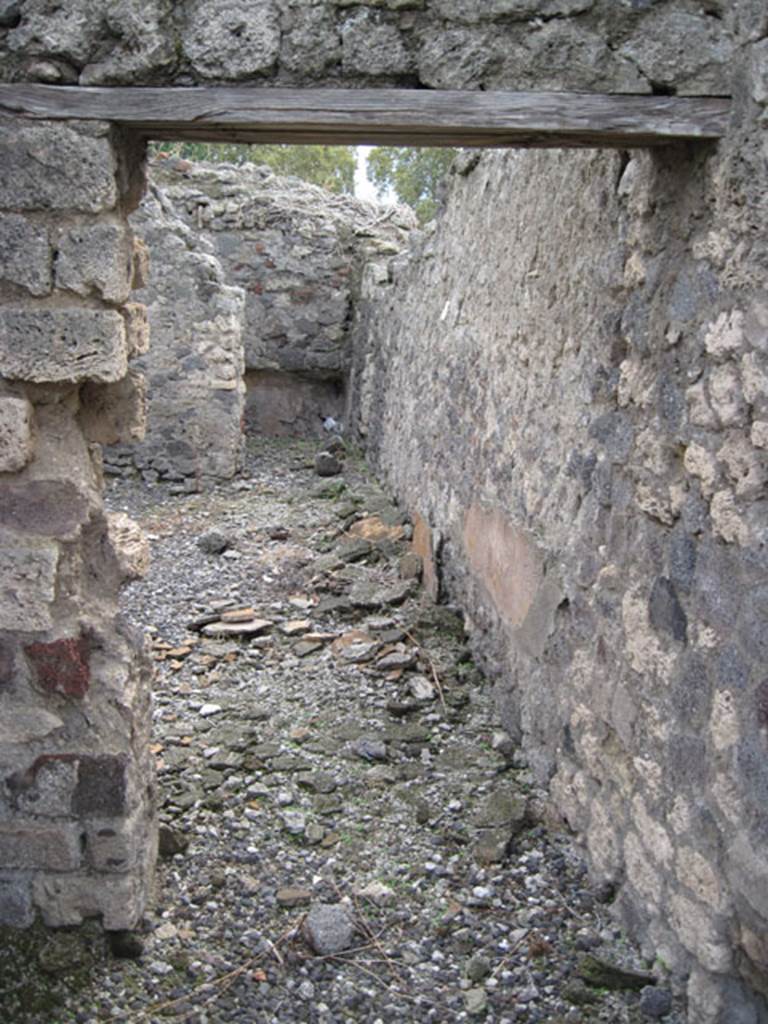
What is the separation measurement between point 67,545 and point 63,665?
12.1 inches

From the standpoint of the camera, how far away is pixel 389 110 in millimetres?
2227

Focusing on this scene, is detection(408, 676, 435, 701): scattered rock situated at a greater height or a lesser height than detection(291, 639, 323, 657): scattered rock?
greater

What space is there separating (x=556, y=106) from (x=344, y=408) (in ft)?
26.6

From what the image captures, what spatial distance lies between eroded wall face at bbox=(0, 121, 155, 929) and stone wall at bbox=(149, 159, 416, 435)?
24.4 feet

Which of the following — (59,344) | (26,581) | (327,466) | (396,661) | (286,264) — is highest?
(59,344)

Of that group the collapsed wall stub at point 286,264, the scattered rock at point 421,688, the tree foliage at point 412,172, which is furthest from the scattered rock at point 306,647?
the tree foliage at point 412,172

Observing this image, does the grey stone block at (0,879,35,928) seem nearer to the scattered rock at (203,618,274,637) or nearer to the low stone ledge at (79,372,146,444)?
the low stone ledge at (79,372,146,444)

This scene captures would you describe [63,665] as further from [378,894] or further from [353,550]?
[353,550]

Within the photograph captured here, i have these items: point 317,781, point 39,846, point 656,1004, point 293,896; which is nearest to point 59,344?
point 39,846

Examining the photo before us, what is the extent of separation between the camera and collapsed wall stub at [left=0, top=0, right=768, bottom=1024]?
2186 mm

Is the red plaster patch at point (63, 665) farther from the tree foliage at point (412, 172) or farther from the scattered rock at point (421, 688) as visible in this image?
the tree foliage at point (412, 172)

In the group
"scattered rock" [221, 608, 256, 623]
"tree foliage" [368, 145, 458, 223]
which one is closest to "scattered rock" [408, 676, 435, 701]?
"scattered rock" [221, 608, 256, 623]

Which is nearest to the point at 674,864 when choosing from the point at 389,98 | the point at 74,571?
the point at 74,571

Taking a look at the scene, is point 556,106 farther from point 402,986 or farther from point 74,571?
point 402,986
